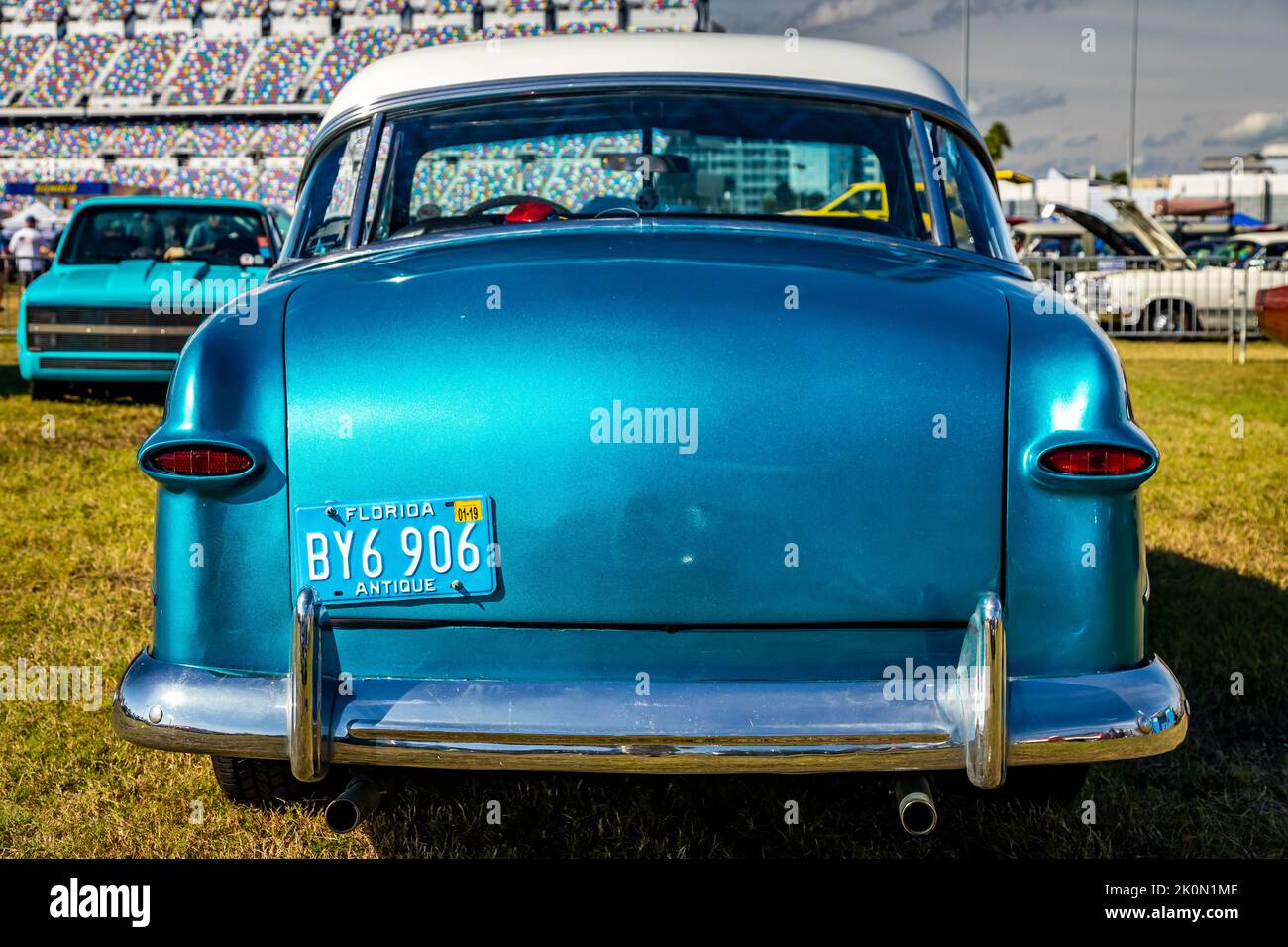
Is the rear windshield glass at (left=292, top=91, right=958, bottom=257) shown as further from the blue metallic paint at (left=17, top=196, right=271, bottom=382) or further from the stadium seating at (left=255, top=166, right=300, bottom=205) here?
the stadium seating at (left=255, top=166, right=300, bottom=205)

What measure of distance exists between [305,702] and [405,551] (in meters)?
0.27

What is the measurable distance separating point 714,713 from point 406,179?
176 centimetres

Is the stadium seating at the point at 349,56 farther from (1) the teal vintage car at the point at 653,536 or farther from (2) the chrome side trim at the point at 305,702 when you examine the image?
(2) the chrome side trim at the point at 305,702

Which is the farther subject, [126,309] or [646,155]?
[126,309]

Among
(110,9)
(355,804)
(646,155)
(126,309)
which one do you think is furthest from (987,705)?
(110,9)

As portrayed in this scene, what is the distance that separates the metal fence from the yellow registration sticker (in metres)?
14.4

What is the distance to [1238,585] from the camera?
466 cm

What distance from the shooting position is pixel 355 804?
203cm

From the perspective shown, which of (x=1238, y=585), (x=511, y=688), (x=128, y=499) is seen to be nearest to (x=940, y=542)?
(x=511, y=688)

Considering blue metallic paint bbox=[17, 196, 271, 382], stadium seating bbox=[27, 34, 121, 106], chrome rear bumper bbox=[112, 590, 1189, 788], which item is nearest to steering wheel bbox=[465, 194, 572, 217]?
chrome rear bumper bbox=[112, 590, 1189, 788]

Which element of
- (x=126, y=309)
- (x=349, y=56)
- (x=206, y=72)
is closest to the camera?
(x=126, y=309)

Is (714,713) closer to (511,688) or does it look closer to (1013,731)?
(511,688)

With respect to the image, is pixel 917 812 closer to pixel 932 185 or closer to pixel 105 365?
pixel 932 185

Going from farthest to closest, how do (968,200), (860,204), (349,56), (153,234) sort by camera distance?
(349,56)
(153,234)
(860,204)
(968,200)
